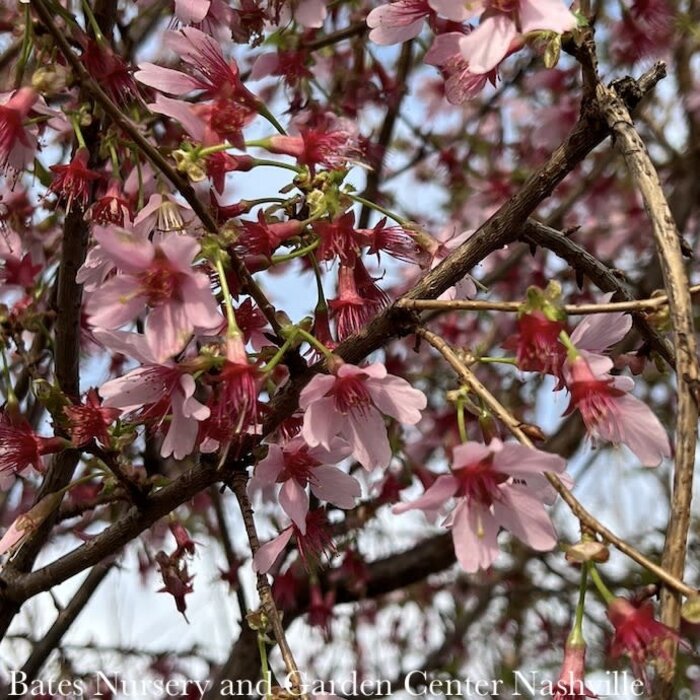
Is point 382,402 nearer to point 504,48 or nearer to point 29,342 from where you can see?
point 504,48

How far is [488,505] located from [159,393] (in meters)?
0.42

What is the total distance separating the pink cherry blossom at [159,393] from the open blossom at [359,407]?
129 mm

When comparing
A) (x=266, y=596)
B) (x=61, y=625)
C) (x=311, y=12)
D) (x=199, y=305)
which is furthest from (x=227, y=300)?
(x=61, y=625)

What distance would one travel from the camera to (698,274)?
3.72 meters

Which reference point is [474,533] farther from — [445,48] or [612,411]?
[445,48]

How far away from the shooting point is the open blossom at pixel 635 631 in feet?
3.02

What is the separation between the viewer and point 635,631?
3.11ft

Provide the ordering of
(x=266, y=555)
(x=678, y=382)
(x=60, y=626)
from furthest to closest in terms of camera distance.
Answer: (x=60, y=626) → (x=266, y=555) → (x=678, y=382)

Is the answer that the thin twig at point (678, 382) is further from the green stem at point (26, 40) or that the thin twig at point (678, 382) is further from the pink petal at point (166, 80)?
the green stem at point (26, 40)

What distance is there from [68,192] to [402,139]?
2331mm

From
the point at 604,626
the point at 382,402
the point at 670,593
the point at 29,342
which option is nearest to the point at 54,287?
the point at 29,342

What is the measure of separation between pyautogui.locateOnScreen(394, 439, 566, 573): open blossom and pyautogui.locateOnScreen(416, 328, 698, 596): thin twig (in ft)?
0.15

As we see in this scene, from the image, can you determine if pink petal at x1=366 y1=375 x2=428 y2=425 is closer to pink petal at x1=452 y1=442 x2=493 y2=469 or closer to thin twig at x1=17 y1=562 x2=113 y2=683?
pink petal at x1=452 y1=442 x2=493 y2=469

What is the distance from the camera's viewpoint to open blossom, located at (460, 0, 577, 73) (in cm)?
111
